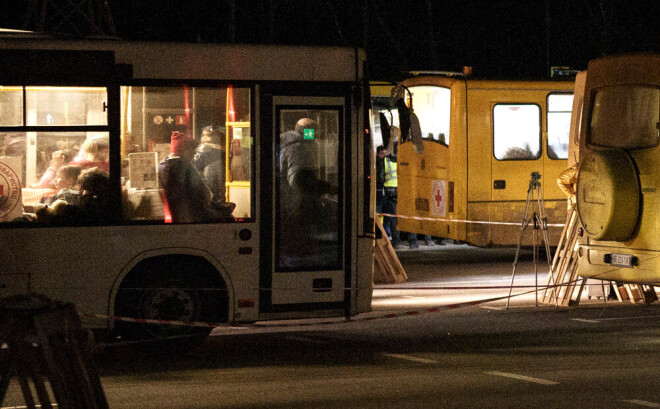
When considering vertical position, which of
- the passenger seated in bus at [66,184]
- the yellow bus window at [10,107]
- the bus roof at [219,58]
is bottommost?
the passenger seated in bus at [66,184]

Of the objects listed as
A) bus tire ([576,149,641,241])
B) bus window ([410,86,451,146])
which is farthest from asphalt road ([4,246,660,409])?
bus window ([410,86,451,146])

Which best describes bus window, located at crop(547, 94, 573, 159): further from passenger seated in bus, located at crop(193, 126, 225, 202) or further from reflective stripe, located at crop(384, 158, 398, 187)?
passenger seated in bus, located at crop(193, 126, 225, 202)

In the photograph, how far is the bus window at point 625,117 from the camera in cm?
1221

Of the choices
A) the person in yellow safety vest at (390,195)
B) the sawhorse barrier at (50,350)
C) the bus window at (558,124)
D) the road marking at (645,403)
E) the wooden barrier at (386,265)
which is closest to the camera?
the sawhorse barrier at (50,350)

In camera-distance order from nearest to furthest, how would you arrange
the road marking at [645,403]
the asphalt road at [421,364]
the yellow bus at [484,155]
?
1. the road marking at [645,403]
2. the asphalt road at [421,364]
3. the yellow bus at [484,155]

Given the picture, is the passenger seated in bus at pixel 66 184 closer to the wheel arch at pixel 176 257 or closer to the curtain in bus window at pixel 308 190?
the wheel arch at pixel 176 257

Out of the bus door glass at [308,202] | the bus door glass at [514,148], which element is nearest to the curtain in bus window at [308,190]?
the bus door glass at [308,202]

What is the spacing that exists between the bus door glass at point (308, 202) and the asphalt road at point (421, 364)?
707 mm

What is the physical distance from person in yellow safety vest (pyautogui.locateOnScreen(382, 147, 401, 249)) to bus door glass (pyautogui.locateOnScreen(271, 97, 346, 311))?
10.1 m

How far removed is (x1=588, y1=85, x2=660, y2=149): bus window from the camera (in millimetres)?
12211

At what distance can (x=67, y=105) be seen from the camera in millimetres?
10031

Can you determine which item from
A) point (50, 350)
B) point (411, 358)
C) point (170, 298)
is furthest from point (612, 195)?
point (50, 350)

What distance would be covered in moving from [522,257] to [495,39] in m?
24.1

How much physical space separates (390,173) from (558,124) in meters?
3.92
